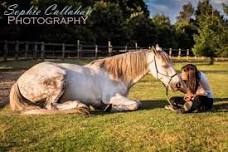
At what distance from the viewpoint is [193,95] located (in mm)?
9719

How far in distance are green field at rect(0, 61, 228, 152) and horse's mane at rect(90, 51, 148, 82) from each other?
94cm

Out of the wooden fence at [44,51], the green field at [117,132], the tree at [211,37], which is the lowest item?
the green field at [117,132]

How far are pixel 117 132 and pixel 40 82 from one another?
2.57m

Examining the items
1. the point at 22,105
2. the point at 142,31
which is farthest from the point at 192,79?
the point at 142,31

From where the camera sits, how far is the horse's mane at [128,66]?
9773mm

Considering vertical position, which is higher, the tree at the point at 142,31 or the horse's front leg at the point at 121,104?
the tree at the point at 142,31

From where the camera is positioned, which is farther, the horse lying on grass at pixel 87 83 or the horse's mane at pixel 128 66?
the horse's mane at pixel 128 66

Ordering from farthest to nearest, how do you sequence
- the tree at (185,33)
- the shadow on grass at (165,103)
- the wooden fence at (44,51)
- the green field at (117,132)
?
1. the tree at (185,33)
2. the wooden fence at (44,51)
3. the shadow on grass at (165,103)
4. the green field at (117,132)

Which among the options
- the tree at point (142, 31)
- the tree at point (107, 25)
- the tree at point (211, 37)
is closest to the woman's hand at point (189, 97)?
the tree at point (211, 37)

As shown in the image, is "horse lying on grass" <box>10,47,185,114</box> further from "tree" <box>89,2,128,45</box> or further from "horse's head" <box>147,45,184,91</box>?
"tree" <box>89,2,128,45</box>

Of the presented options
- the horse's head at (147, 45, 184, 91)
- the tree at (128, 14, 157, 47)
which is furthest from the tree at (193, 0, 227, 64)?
the horse's head at (147, 45, 184, 91)

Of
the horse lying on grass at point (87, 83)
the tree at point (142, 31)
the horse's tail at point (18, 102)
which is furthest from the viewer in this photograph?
the tree at point (142, 31)

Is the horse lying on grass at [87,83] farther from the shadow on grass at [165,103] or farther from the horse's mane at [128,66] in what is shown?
the shadow on grass at [165,103]

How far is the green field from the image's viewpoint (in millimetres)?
6500
